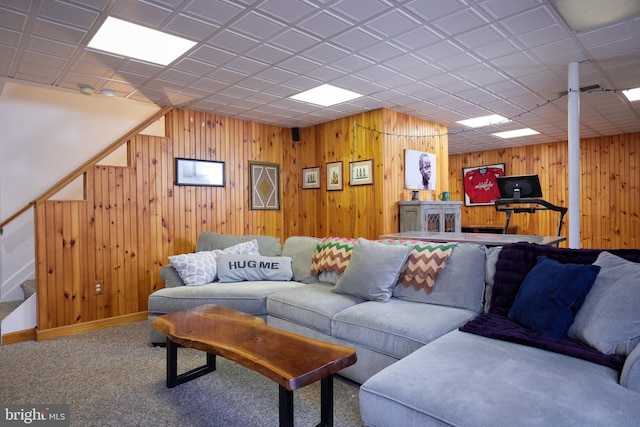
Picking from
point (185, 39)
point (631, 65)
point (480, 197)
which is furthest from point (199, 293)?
point (480, 197)

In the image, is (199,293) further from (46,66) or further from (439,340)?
(46,66)

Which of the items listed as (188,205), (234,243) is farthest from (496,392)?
(188,205)

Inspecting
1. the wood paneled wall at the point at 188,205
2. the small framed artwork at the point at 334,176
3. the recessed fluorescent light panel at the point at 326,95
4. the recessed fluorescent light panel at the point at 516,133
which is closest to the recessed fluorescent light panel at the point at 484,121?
the wood paneled wall at the point at 188,205

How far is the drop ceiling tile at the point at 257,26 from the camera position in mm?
2481

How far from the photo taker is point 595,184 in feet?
23.0

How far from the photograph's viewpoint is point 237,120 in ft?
16.9

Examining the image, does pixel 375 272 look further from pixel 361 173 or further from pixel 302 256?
pixel 361 173

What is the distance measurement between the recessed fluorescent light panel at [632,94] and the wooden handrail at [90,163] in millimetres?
5433

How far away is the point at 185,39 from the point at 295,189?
10.7 ft

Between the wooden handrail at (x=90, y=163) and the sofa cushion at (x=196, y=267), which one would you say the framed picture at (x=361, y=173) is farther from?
the wooden handrail at (x=90, y=163)

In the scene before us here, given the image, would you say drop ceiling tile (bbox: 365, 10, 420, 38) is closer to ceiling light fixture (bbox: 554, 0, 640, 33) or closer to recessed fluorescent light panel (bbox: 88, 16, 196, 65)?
ceiling light fixture (bbox: 554, 0, 640, 33)

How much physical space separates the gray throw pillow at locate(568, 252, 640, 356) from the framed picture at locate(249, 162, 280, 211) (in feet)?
14.0

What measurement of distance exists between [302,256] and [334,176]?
2.00 meters

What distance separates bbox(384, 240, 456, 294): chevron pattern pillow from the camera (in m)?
2.51
